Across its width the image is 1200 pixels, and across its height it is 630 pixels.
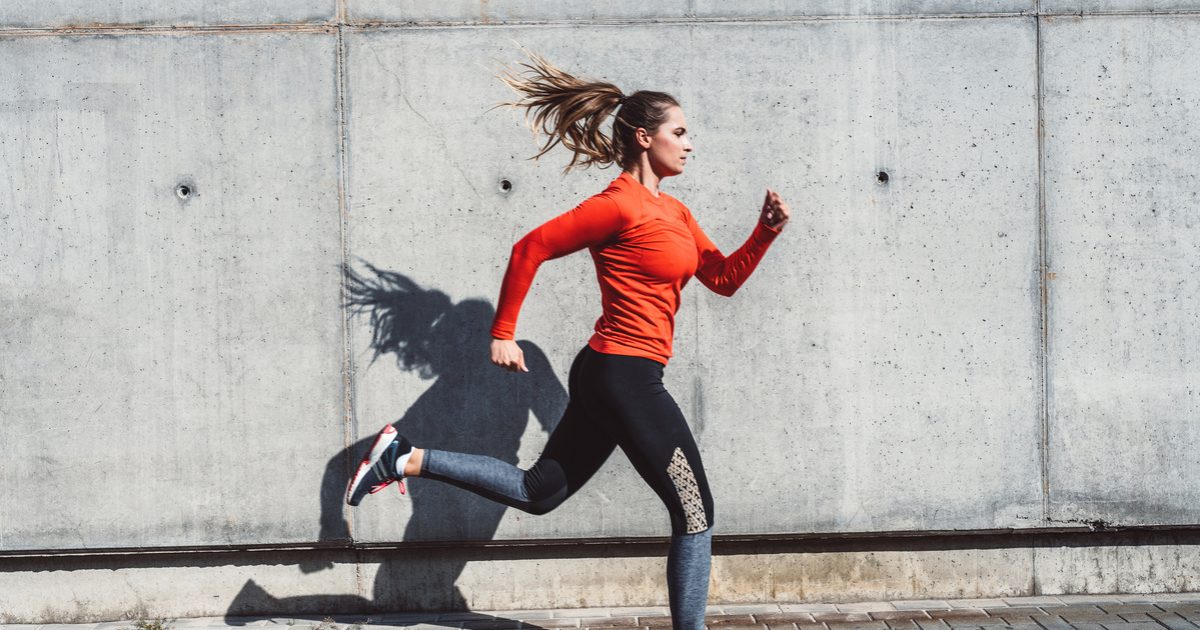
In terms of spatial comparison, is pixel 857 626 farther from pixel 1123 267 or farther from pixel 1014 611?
pixel 1123 267

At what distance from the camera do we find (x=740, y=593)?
4.65 metres

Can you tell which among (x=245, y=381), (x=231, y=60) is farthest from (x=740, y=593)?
(x=231, y=60)

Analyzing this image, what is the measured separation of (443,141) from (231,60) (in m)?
0.99

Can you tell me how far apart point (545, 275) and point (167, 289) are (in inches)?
65.3

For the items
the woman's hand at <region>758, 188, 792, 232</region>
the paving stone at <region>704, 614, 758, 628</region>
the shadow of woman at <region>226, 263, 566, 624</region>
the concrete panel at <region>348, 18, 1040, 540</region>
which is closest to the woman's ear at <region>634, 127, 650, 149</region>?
the woman's hand at <region>758, 188, 792, 232</region>

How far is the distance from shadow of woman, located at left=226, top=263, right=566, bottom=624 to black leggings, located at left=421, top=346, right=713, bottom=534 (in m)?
0.65

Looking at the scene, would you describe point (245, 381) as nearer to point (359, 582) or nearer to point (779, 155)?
point (359, 582)

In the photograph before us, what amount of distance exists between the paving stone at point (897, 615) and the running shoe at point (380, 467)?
214cm


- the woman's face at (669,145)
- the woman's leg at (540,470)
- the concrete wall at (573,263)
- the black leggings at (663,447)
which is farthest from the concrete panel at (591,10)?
the woman's leg at (540,470)

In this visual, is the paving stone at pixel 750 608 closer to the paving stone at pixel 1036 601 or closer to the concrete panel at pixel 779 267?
the concrete panel at pixel 779 267

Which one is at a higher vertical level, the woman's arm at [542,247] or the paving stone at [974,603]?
the woman's arm at [542,247]

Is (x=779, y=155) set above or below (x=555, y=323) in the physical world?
above

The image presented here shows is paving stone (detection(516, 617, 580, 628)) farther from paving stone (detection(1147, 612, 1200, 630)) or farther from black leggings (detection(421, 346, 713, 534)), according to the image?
paving stone (detection(1147, 612, 1200, 630))

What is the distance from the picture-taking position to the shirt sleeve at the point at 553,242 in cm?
364
